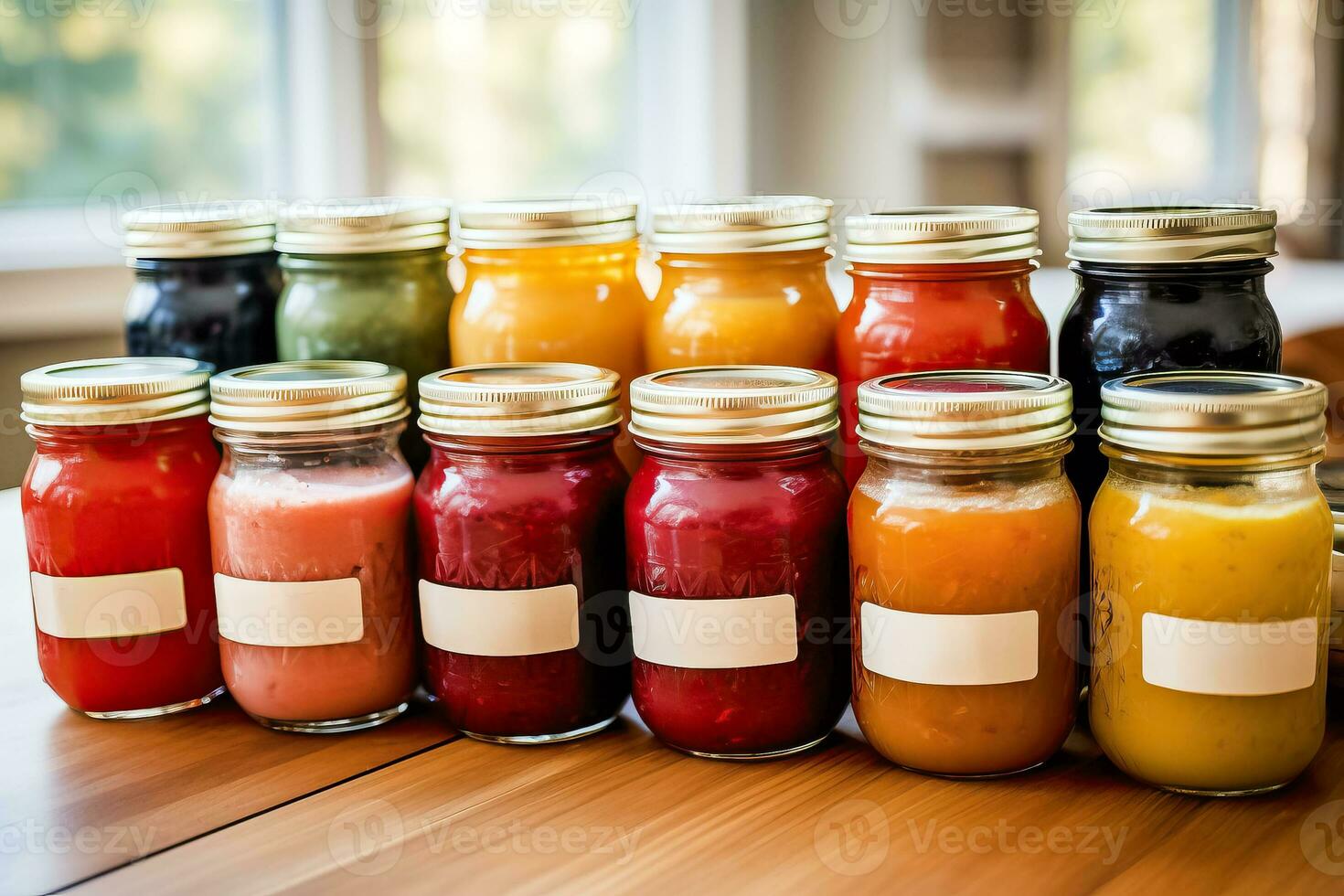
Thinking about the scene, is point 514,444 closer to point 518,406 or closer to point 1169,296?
point 518,406

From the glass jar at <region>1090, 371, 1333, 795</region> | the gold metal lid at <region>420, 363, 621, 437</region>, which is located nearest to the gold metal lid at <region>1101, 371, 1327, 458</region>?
the glass jar at <region>1090, 371, 1333, 795</region>

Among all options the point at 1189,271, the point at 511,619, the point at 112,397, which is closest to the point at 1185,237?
the point at 1189,271

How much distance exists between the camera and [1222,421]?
71cm

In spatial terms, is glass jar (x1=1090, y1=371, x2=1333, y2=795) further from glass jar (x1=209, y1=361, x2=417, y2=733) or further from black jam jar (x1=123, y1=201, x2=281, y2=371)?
black jam jar (x1=123, y1=201, x2=281, y2=371)

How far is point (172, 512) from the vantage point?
0.93 m

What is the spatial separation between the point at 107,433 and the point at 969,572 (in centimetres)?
59

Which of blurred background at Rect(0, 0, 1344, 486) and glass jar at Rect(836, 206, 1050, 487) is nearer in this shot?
glass jar at Rect(836, 206, 1050, 487)

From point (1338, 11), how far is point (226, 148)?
2.00m

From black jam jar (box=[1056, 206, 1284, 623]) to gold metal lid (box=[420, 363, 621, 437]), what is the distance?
0.33 metres

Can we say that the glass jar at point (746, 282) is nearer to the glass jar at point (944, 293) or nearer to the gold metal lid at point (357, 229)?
the glass jar at point (944, 293)

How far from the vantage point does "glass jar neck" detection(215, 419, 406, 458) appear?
0.88 metres

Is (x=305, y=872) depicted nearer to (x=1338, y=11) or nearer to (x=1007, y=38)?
(x=1007, y=38)

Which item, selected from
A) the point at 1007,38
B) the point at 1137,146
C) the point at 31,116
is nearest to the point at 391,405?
the point at 31,116

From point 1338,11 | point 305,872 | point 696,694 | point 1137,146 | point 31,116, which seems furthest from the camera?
point 1137,146
